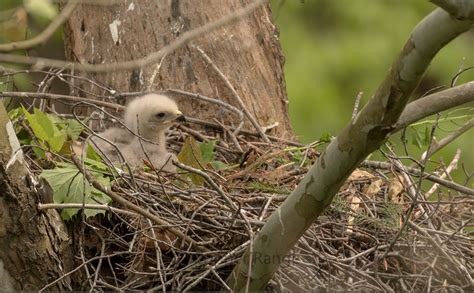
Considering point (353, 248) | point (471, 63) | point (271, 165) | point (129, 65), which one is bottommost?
point (129, 65)

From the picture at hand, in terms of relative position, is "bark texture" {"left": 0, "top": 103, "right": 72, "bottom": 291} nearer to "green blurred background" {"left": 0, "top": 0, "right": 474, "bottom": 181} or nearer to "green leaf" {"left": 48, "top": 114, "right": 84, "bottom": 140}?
"green leaf" {"left": 48, "top": 114, "right": 84, "bottom": 140}

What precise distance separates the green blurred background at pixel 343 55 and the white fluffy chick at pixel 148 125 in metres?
3.51

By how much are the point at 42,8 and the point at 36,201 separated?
85 cm

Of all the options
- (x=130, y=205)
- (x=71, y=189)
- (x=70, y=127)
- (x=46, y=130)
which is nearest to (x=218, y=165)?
(x=70, y=127)

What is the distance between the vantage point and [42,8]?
194 inches

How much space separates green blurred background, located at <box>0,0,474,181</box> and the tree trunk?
2.72 meters

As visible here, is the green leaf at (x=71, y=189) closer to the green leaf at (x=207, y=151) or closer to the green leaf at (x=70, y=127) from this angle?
the green leaf at (x=70, y=127)

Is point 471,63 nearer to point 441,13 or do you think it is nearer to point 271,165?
point 271,165

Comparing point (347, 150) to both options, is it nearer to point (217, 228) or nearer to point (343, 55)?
point (217, 228)

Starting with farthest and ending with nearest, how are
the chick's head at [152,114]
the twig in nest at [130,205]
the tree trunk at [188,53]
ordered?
the tree trunk at [188,53] < the chick's head at [152,114] < the twig in nest at [130,205]

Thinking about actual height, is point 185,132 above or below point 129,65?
above

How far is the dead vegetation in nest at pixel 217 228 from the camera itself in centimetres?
508

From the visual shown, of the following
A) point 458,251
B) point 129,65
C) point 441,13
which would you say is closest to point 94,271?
point 129,65

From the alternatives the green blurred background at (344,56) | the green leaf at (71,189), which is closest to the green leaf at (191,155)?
the green leaf at (71,189)
